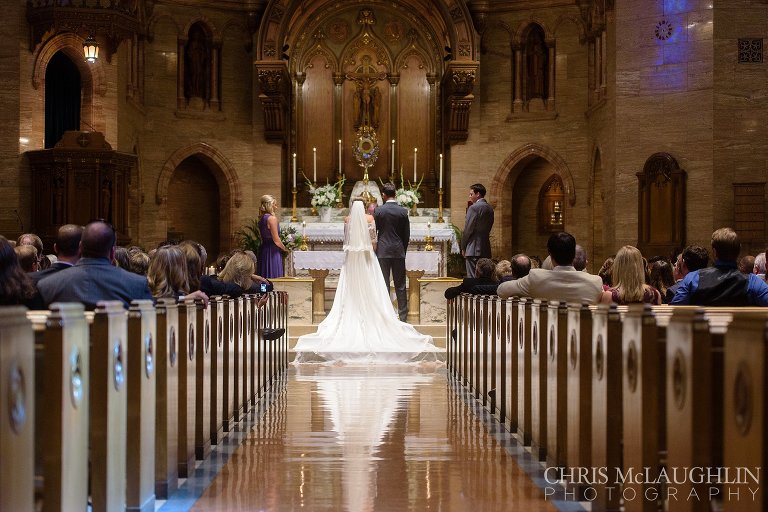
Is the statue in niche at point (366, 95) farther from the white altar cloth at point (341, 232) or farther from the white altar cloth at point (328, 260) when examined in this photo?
the white altar cloth at point (328, 260)

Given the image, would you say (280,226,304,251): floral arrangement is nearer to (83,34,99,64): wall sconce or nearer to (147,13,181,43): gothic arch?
(83,34,99,64): wall sconce

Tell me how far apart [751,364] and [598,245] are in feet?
55.5

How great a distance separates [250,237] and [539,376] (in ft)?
43.0

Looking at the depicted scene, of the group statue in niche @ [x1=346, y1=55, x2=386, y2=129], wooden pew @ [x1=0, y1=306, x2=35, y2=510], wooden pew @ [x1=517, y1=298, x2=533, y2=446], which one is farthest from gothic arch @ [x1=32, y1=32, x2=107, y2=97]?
wooden pew @ [x1=0, y1=306, x2=35, y2=510]

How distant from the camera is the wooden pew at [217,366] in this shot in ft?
20.7

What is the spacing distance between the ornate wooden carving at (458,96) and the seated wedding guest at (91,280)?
14076 mm

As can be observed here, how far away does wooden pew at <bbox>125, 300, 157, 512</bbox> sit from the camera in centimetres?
423

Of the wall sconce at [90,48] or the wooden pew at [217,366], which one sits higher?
the wall sconce at [90,48]

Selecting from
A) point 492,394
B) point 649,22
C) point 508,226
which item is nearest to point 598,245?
point 508,226

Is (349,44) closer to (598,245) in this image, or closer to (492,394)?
(598,245)

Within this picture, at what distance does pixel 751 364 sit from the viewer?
8.63ft

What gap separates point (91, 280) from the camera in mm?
5188

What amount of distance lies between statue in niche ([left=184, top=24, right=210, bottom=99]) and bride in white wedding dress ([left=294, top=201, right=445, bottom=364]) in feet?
30.2

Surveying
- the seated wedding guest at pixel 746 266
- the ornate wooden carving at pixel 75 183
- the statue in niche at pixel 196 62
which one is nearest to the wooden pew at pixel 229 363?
the seated wedding guest at pixel 746 266
